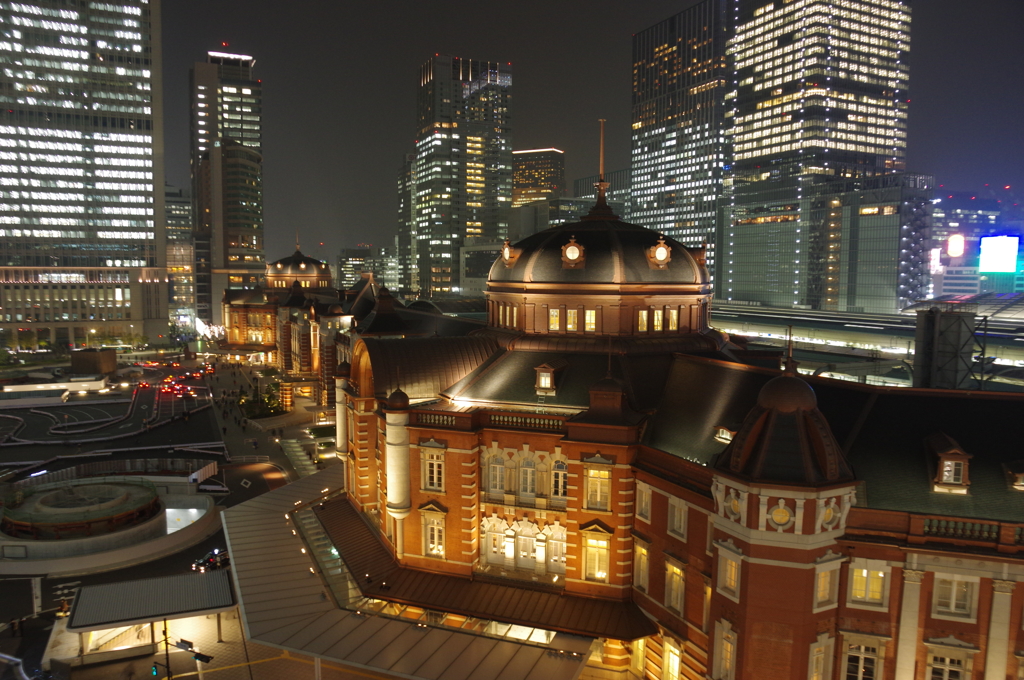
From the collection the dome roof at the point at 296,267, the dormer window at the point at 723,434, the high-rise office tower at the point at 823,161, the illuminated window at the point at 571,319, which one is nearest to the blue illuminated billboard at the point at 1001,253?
the illuminated window at the point at 571,319

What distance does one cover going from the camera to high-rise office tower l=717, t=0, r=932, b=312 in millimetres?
141000

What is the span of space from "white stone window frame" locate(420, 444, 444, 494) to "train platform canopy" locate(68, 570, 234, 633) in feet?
38.8

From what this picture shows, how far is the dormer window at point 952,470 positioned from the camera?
2708cm

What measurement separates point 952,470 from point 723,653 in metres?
11.6

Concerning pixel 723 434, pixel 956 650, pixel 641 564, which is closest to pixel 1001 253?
pixel 723 434

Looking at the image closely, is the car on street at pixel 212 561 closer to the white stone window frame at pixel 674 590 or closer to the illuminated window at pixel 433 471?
the illuminated window at pixel 433 471

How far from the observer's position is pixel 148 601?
36.1 metres

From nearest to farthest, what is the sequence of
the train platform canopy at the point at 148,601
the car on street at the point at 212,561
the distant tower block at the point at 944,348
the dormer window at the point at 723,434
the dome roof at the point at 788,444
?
1. the dome roof at the point at 788,444
2. the dormer window at the point at 723,434
3. the train platform canopy at the point at 148,601
4. the distant tower block at the point at 944,348
5. the car on street at the point at 212,561

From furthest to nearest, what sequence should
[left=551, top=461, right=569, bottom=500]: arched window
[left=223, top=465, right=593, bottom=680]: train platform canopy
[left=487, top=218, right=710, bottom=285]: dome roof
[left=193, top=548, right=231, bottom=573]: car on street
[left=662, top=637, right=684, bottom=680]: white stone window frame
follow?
1. [left=193, top=548, right=231, bottom=573]: car on street
2. [left=487, top=218, right=710, bottom=285]: dome roof
3. [left=551, top=461, right=569, bottom=500]: arched window
4. [left=662, top=637, right=684, bottom=680]: white stone window frame
5. [left=223, top=465, right=593, bottom=680]: train platform canopy

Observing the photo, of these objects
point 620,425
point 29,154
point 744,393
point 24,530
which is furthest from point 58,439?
point 29,154

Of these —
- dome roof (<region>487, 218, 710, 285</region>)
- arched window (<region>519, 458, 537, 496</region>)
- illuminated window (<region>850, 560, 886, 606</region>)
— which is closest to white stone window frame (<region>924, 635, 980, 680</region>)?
illuminated window (<region>850, 560, 886, 606</region>)

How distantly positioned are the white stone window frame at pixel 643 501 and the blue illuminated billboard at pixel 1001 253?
37.8 meters

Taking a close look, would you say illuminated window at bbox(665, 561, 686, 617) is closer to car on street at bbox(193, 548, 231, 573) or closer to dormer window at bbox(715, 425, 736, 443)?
dormer window at bbox(715, 425, 736, 443)

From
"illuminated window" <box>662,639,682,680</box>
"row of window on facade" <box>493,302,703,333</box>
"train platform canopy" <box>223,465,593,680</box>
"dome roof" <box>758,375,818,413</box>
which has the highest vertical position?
"row of window on facade" <box>493,302,703,333</box>
